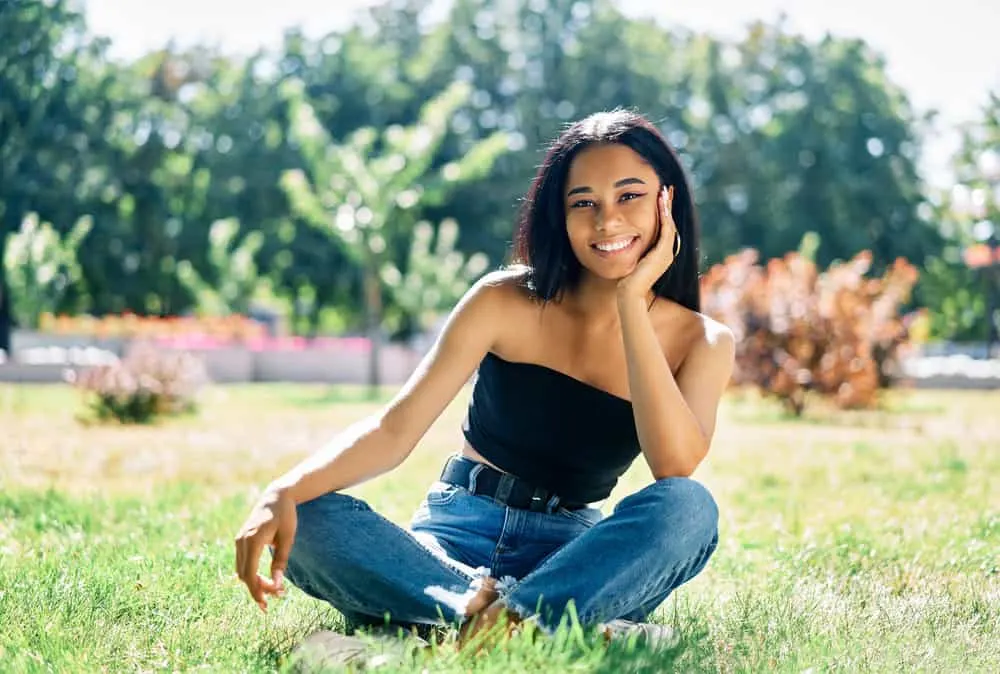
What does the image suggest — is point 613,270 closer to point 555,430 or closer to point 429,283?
point 555,430

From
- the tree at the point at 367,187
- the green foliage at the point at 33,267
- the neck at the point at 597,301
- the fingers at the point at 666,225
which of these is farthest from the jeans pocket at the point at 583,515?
the green foliage at the point at 33,267

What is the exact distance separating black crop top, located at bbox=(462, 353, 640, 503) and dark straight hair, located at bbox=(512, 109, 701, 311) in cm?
24

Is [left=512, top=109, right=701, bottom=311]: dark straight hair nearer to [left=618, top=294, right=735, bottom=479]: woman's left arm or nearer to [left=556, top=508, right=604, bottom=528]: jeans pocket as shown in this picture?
[left=618, top=294, right=735, bottom=479]: woman's left arm

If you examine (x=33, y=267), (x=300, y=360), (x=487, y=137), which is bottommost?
(x=300, y=360)

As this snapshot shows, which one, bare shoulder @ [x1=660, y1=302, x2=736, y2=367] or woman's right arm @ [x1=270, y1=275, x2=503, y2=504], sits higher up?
bare shoulder @ [x1=660, y1=302, x2=736, y2=367]

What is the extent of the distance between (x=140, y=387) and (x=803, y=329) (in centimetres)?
754

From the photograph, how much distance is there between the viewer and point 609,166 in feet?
9.74

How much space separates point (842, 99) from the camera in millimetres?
32375

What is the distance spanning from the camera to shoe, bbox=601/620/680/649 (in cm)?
257

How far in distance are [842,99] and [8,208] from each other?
22.0 metres

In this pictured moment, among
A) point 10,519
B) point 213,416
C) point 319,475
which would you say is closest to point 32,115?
point 213,416

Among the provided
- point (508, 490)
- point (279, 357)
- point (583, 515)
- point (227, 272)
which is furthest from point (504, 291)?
point (227, 272)

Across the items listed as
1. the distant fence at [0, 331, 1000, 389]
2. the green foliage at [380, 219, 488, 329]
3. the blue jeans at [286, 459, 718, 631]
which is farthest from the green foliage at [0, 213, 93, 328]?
the blue jeans at [286, 459, 718, 631]

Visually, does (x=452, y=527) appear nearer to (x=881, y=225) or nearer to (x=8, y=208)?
(x=8, y=208)
